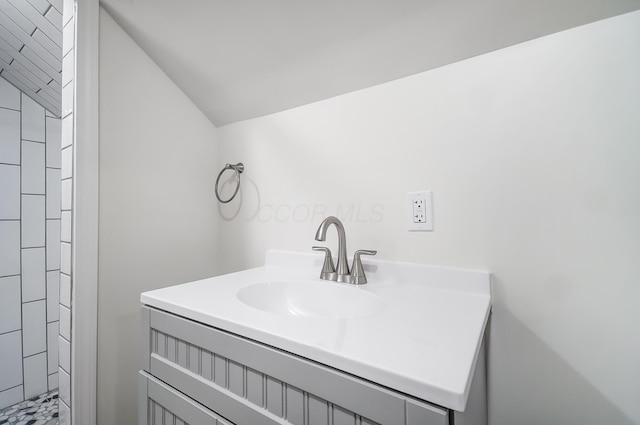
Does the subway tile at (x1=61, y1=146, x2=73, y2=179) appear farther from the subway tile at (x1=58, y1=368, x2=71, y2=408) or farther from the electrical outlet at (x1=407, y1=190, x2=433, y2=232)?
the electrical outlet at (x1=407, y1=190, x2=433, y2=232)

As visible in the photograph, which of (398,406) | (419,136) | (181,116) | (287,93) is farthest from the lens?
(181,116)

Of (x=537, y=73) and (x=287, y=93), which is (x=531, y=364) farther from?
(x=287, y=93)

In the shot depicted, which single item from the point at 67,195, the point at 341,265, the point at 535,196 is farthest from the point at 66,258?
the point at 535,196

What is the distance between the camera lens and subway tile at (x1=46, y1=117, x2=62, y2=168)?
1.73 m

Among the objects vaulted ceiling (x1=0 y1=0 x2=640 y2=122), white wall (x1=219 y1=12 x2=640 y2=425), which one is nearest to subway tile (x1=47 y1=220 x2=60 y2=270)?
vaulted ceiling (x1=0 y1=0 x2=640 y2=122)

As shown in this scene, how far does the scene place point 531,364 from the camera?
765mm

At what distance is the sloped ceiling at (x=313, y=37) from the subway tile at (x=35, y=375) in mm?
1898

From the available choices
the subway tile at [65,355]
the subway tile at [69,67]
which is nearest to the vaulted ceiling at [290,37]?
the subway tile at [69,67]

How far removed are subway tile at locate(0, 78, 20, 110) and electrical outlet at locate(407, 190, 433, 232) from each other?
2295mm

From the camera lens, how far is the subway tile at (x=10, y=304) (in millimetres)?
1550

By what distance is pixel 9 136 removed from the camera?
1.58 meters

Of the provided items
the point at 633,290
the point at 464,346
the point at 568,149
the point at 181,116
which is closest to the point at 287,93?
the point at 181,116

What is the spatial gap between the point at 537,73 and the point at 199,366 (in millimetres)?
1219

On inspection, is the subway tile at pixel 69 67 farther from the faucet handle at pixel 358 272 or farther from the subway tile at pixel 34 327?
the subway tile at pixel 34 327
